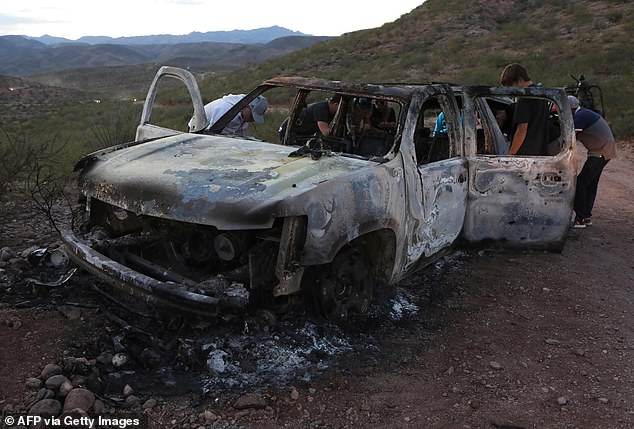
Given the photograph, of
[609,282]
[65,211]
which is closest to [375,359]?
[609,282]

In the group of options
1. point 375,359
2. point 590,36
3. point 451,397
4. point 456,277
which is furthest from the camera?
point 590,36

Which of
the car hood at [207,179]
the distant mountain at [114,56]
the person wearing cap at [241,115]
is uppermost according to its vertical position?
the person wearing cap at [241,115]

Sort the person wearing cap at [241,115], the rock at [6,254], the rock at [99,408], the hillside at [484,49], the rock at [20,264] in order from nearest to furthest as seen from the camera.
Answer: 1. the rock at [99,408]
2. the rock at [20,264]
3. the rock at [6,254]
4. the person wearing cap at [241,115]
5. the hillside at [484,49]

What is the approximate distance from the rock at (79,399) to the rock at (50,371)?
261 mm

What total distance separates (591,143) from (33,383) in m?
5.82

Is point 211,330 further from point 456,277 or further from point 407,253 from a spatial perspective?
point 456,277

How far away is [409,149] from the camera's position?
4.06m

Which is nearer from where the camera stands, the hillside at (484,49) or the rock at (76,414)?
the rock at (76,414)

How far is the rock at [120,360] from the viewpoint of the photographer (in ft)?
10.7

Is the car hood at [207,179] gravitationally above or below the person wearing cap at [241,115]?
below

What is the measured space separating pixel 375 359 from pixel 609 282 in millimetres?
2792

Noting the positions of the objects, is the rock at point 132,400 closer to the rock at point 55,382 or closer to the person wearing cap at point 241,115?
the rock at point 55,382

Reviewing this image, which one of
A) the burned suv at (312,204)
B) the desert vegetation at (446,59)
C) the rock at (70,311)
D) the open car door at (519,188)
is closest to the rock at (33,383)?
the burned suv at (312,204)

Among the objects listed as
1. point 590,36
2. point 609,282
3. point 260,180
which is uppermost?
point 590,36
